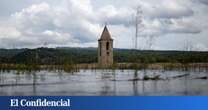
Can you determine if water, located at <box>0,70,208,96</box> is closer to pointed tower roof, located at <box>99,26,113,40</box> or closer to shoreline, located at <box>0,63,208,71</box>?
shoreline, located at <box>0,63,208,71</box>

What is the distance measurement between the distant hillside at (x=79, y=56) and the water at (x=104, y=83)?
179 mm

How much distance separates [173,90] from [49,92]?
5.88 ft

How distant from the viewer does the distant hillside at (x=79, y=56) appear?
22.9ft

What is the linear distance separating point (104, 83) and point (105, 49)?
0.51m

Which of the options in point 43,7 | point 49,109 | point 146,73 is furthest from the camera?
point 146,73

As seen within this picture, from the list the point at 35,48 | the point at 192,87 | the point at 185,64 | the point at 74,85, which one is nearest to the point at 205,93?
the point at 192,87

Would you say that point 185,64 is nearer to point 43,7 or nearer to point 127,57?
point 127,57

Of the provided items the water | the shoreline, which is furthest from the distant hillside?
the water

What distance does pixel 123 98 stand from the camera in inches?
264

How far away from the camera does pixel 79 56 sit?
7102 millimetres

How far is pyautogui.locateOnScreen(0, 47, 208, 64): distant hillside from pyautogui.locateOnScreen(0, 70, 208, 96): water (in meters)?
0.18

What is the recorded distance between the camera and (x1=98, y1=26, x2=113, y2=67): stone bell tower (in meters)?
7.02

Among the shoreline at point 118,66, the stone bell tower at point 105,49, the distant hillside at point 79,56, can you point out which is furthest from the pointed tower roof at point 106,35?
the shoreline at point 118,66

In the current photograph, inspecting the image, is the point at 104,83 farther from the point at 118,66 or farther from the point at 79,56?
the point at 79,56
